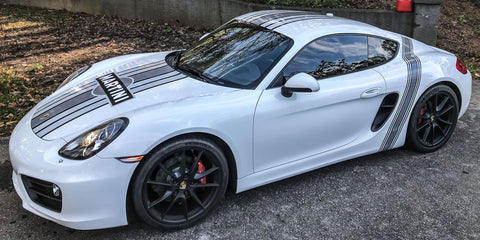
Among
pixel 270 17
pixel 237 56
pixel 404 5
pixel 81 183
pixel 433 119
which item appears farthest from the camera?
pixel 404 5

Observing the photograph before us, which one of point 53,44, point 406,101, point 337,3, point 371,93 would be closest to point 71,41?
point 53,44

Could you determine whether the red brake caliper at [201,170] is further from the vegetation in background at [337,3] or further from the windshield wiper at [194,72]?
the vegetation in background at [337,3]

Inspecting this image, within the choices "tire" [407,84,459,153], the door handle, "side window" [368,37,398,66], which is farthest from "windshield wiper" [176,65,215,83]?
"tire" [407,84,459,153]

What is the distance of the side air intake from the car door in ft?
0.23

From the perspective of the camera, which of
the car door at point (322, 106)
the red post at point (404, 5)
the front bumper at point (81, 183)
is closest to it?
the front bumper at point (81, 183)

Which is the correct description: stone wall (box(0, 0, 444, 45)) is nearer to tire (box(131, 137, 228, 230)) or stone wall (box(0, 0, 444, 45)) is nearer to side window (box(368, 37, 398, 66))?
side window (box(368, 37, 398, 66))

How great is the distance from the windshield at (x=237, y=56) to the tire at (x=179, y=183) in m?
0.62

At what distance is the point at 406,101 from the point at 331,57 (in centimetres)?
84

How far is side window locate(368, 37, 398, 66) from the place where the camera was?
363cm

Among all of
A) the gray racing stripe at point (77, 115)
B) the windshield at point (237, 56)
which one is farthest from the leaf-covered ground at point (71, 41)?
the windshield at point (237, 56)

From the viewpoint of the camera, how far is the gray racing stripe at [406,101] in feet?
12.0

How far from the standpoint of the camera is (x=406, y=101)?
12.0 feet

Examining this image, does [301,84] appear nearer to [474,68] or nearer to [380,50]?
[380,50]

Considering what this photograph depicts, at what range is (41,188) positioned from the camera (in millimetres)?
2619
